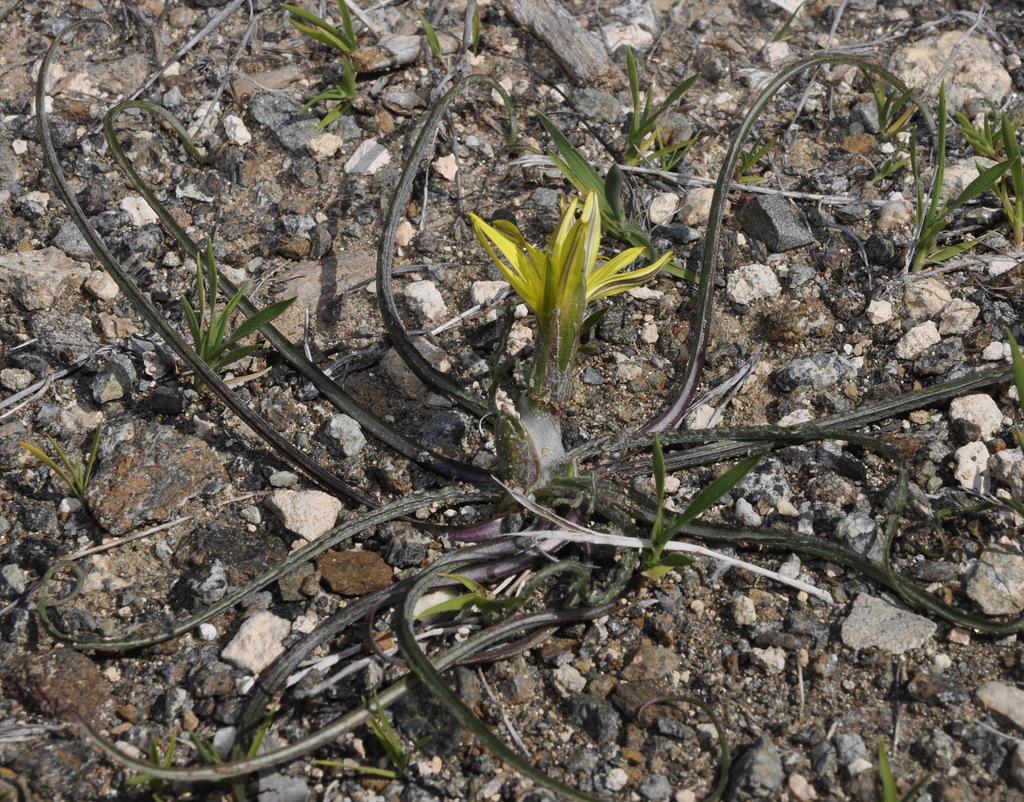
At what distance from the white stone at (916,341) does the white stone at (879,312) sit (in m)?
0.10

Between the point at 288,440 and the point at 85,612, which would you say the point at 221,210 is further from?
the point at 85,612

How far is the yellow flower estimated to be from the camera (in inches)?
84.8

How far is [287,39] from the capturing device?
152 inches

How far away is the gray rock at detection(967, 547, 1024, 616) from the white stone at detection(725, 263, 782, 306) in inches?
43.7

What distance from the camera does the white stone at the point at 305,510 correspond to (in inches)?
100

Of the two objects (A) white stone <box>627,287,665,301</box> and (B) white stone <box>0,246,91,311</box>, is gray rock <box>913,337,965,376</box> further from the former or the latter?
(B) white stone <box>0,246,91,311</box>

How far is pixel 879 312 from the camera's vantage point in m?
2.97

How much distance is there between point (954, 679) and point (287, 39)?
3418 millimetres

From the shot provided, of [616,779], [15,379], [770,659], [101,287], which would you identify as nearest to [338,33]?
[101,287]

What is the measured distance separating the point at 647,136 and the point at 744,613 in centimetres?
193

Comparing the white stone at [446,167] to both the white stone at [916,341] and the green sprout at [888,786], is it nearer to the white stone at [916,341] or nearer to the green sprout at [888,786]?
the white stone at [916,341]

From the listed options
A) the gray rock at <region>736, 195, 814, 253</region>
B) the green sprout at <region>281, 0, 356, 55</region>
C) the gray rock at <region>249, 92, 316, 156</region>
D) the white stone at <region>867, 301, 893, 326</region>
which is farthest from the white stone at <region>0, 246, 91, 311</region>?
the white stone at <region>867, 301, 893, 326</region>

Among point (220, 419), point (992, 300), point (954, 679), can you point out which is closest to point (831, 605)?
point (954, 679)

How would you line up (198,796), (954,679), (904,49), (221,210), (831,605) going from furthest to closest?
1. (904,49)
2. (221,210)
3. (831,605)
4. (954,679)
5. (198,796)
